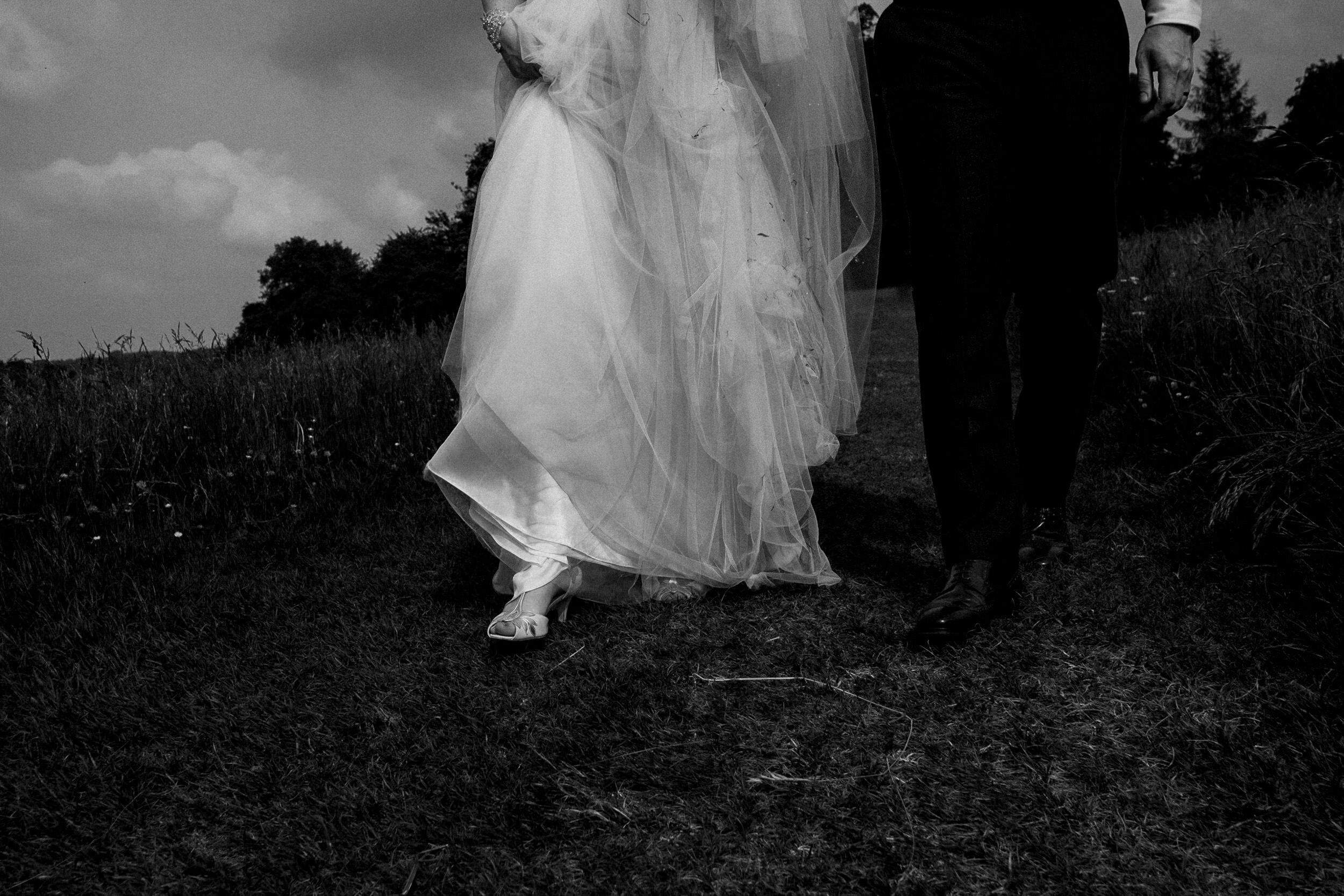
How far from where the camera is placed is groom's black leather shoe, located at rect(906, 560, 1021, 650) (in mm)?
2457

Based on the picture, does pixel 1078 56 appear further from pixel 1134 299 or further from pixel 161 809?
pixel 1134 299

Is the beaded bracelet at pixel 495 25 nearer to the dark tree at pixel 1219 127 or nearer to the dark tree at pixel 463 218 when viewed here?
the dark tree at pixel 463 218

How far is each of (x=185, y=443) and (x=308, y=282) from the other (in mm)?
46233

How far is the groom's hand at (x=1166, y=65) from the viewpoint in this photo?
8.49 feet

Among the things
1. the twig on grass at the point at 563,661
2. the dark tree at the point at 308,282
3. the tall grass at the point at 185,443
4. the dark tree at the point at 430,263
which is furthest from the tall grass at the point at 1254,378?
the dark tree at the point at 308,282

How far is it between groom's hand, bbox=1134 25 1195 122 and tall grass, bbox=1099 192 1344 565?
1093 millimetres

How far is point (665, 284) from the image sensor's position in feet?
9.80

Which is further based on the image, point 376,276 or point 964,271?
point 376,276

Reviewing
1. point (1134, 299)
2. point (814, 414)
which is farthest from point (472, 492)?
point (1134, 299)

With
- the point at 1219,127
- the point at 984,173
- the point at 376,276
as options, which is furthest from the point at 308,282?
the point at 1219,127

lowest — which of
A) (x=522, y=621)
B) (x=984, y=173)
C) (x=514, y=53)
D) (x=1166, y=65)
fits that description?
(x=522, y=621)

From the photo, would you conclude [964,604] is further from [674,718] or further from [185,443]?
[185,443]

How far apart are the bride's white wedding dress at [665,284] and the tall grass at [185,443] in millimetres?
2012

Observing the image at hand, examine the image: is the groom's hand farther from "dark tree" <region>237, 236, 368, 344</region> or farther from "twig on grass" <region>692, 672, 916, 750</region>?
"dark tree" <region>237, 236, 368, 344</region>
